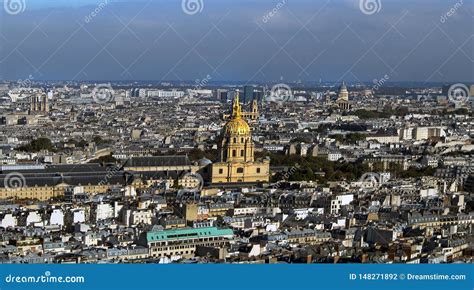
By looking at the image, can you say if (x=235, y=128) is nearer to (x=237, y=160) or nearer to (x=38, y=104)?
(x=237, y=160)

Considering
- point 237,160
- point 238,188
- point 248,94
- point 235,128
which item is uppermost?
point 248,94

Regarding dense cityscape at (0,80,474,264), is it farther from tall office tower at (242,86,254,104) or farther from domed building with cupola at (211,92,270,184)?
tall office tower at (242,86,254,104)

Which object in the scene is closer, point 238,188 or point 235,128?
point 238,188

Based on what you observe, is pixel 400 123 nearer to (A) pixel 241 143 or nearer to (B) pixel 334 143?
(B) pixel 334 143

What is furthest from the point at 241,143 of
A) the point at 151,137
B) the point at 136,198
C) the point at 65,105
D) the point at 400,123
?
the point at 65,105

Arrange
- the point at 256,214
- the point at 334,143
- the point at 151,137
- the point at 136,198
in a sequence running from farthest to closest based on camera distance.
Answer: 1. the point at 151,137
2. the point at 334,143
3. the point at 136,198
4. the point at 256,214

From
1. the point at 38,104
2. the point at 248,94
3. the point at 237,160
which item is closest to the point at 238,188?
the point at 237,160
